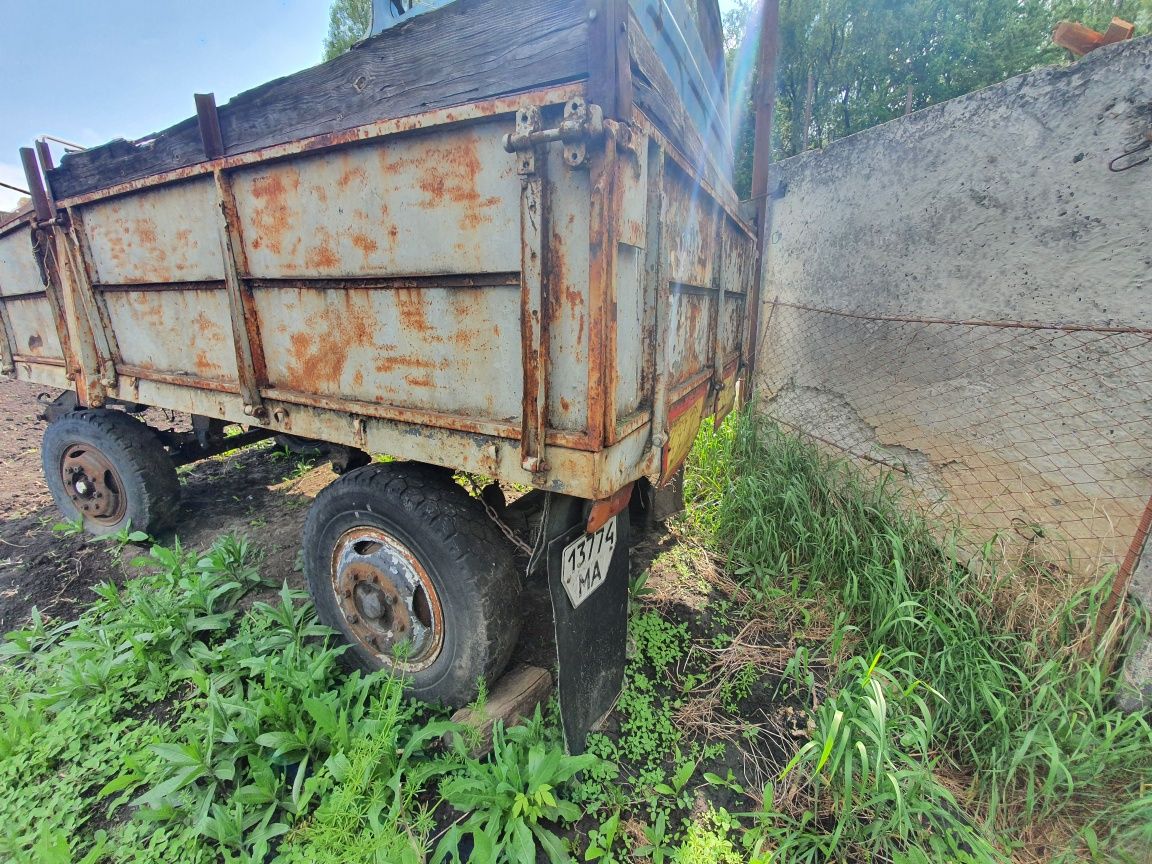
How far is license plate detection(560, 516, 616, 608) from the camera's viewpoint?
66.0 inches

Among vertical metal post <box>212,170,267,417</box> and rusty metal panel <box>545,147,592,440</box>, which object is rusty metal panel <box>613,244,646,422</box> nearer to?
rusty metal panel <box>545,147,592,440</box>

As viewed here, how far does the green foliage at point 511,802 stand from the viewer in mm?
1483

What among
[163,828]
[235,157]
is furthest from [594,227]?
[163,828]

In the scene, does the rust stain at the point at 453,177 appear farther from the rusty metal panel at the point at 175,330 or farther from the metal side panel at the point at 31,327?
the metal side panel at the point at 31,327

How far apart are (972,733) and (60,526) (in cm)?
524

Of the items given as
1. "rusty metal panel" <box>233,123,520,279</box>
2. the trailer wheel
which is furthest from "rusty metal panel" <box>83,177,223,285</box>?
the trailer wheel

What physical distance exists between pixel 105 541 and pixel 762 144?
18.5 feet

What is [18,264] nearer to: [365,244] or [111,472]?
[111,472]

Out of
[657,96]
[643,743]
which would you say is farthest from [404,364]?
[643,743]

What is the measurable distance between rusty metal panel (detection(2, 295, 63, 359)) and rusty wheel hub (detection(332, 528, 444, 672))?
261 centimetres

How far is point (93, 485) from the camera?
3.27m

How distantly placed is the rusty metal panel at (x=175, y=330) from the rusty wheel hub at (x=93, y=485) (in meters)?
1.04

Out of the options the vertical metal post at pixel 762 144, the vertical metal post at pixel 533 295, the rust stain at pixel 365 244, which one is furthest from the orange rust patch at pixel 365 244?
the vertical metal post at pixel 762 144

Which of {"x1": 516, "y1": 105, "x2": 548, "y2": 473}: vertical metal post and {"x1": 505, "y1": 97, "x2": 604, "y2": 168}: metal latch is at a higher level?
{"x1": 505, "y1": 97, "x2": 604, "y2": 168}: metal latch
